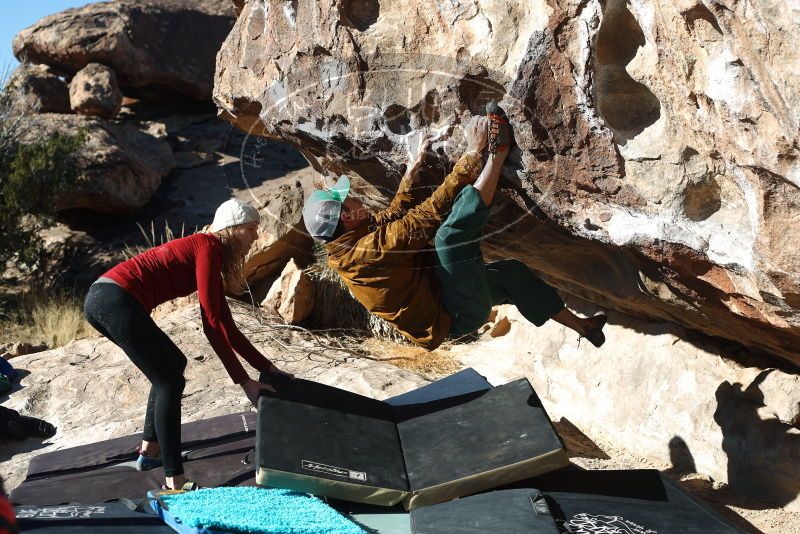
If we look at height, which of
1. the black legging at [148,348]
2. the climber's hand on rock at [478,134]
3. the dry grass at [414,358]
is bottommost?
the dry grass at [414,358]

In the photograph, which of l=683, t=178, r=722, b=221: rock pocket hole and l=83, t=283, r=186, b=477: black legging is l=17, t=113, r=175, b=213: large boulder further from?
l=683, t=178, r=722, b=221: rock pocket hole

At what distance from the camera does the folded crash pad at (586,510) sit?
334 centimetres

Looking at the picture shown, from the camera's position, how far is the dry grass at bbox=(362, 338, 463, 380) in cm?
654

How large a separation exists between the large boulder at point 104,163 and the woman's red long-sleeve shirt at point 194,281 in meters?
6.38

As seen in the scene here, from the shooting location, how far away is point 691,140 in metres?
3.29

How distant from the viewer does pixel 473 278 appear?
13.1 feet

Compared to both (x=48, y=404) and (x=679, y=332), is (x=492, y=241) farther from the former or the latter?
(x=48, y=404)

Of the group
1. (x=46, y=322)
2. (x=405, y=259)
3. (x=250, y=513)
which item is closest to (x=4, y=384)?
(x=46, y=322)

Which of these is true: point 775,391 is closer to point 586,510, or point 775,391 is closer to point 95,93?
point 586,510

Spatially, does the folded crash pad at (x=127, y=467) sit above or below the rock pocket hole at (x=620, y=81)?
below

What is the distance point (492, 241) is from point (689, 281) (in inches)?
49.1

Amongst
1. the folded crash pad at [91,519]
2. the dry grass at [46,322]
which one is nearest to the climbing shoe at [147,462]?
the folded crash pad at [91,519]

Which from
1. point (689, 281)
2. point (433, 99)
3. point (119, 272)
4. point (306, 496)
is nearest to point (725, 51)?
point (689, 281)

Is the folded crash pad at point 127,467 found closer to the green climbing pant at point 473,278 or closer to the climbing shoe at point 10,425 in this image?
the climbing shoe at point 10,425
